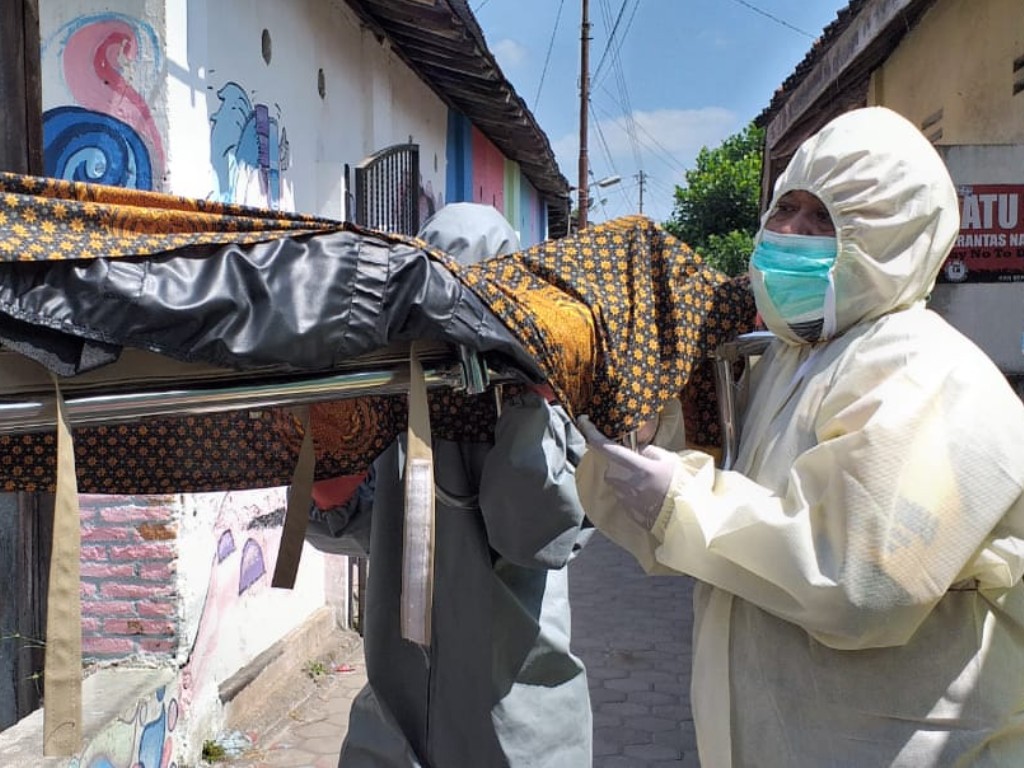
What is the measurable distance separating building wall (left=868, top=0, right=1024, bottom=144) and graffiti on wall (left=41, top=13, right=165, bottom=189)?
438 cm

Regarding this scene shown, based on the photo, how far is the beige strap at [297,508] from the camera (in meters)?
1.76

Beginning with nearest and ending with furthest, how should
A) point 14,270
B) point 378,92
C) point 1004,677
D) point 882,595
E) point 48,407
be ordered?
point 14,270, point 48,407, point 882,595, point 1004,677, point 378,92

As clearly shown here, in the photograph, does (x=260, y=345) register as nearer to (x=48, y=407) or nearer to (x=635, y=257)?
(x=48, y=407)

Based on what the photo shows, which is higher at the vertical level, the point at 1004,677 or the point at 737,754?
the point at 1004,677

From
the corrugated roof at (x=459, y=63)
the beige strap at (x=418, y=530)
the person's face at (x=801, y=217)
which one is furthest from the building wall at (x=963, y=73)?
the beige strap at (x=418, y=530)

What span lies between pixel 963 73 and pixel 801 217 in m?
5.00

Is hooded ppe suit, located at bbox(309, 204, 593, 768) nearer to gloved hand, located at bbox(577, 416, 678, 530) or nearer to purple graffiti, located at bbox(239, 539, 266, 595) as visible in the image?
gloved hand, located at bbox(577, 416, 678, 530)

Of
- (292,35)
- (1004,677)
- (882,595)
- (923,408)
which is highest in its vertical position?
(292,35)

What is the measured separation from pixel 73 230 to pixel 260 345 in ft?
0.94

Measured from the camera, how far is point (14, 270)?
119 centimetres

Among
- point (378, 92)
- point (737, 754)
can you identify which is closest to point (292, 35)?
point (378, 92)

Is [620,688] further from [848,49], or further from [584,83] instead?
[584,83]

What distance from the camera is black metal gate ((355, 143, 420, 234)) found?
17.7 feet

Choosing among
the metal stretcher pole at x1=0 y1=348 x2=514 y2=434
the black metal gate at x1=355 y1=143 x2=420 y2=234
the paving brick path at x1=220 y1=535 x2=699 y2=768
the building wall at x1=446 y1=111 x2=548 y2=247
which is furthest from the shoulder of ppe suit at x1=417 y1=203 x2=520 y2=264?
the building wall at x1=446 y1=111 x2=548 y2=247
